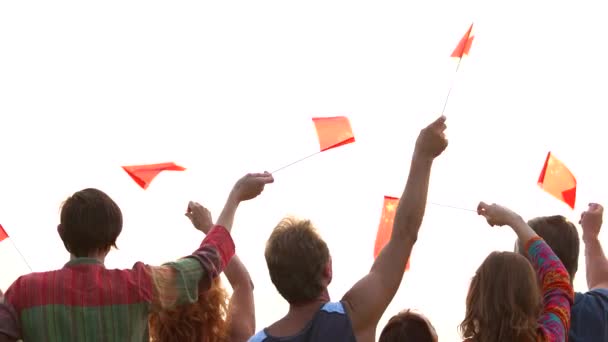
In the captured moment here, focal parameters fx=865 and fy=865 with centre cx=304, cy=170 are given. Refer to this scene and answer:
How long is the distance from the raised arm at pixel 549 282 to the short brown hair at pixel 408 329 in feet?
1.49

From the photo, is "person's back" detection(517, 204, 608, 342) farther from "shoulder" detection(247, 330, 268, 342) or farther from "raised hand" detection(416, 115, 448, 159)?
"shoulder" detection(247, 330, 268, 342)

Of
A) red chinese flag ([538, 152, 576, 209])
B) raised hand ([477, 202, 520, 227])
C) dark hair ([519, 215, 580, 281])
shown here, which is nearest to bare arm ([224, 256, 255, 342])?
raised hand ([477, 202, 520, 227])

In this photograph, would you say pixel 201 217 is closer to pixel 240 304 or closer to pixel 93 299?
pixel 240 304

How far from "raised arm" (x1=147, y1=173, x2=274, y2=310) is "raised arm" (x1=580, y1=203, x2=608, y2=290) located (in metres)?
1.67

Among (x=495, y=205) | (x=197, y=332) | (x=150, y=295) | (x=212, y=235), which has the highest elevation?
(x=495, y=205)

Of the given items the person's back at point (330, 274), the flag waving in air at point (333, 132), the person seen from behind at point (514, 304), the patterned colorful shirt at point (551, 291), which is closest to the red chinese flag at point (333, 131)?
the flag waving in air at point (333, 132)

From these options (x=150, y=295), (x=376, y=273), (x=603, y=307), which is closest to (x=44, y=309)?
(x=150, y=295)

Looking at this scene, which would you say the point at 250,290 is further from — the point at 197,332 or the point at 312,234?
the point at 312,234

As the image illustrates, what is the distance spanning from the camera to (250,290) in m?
3.83

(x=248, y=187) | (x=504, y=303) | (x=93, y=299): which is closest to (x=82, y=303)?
(x=93, y=299)

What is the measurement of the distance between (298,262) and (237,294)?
3.08 ft

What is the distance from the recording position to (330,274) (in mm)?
3000

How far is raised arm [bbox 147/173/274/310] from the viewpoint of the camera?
317 centimetres

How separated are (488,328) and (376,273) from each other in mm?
602
